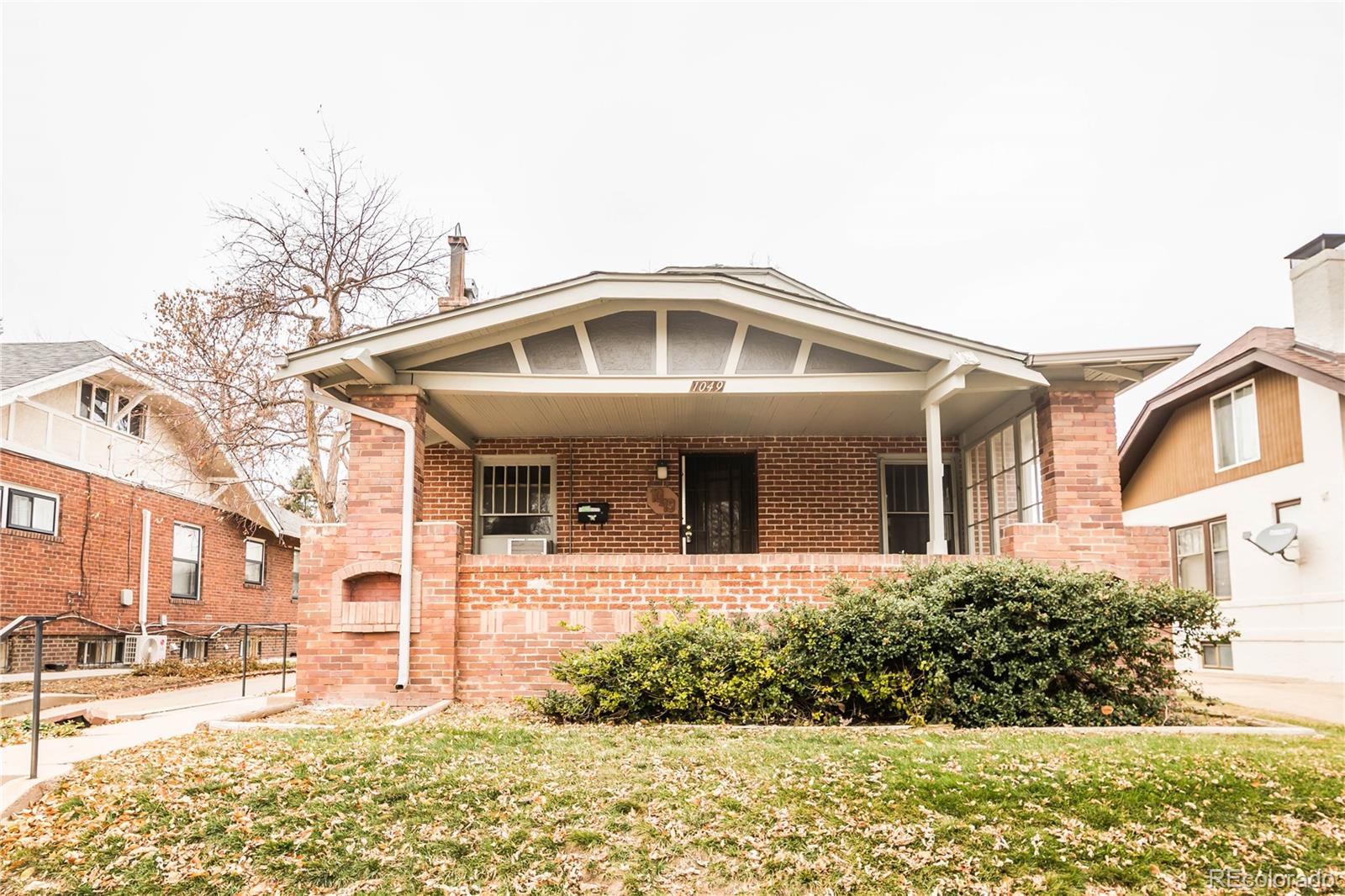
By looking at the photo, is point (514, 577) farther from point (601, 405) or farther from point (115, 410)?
point (115, 410)

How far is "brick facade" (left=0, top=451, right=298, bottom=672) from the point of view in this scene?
15.3m

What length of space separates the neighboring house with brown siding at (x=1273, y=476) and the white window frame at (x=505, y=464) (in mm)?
9345

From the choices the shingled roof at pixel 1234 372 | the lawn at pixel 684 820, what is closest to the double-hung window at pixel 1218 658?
the shingled roof at pixel 1234 372

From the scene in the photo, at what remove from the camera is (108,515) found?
57.7 ft

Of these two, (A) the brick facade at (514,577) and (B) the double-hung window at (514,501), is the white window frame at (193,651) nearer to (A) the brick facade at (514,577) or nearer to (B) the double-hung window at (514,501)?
(B) the double-hung window at (514,501)

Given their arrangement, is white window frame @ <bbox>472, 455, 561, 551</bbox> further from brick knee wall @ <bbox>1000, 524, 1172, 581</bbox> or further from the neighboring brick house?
brick knee wall @ <bbox>1000, 524, 1172, 581</bbox>

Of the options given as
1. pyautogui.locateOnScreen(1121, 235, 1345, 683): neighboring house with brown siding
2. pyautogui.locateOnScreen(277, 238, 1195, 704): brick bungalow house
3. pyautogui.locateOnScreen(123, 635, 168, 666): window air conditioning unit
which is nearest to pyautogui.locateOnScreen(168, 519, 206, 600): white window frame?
pyautogui.locateOnScreen(123, 635, 168, 666): window air conditioning unit

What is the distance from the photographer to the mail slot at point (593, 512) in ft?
40.6

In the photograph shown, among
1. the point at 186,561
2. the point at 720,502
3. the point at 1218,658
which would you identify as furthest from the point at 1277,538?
the point at 186,561

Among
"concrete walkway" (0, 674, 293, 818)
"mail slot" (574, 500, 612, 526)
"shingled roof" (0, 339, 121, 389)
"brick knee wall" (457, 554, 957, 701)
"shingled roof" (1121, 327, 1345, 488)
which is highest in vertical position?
"shingled roof" (0, 339, 121, 389)

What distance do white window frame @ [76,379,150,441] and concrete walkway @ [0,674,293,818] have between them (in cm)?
752

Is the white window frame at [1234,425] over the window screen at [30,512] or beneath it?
over

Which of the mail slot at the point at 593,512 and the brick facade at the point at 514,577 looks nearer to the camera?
the brick facade at the point at 514,577

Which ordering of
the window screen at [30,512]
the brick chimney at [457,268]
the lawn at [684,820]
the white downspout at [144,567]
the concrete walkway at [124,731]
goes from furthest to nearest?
1. the white downspout at [144,567]
2. the window screen at [30,512]
3. the brick chimney at [457,268]
4. the concrete walkway at [124,731]
5. the lawn at [684,820]
